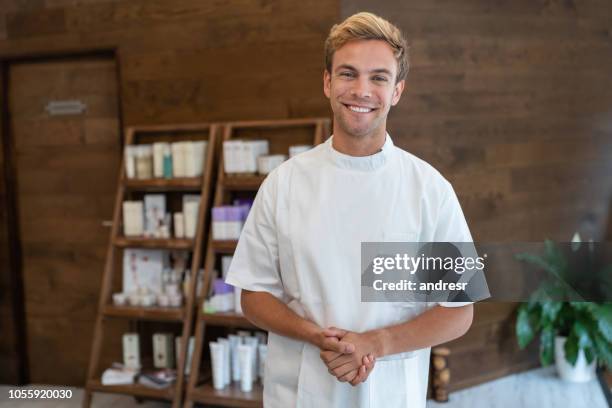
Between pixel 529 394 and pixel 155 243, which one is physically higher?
pixel 155 243

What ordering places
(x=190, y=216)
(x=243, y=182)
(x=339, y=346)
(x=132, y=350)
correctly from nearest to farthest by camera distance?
(x=339, y=346)
(x=243, y=182)
(x=190, y=216)
(x=132, y=350)

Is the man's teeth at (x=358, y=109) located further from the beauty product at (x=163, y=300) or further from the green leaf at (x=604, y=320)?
the green leaf at (x=604, y=320)

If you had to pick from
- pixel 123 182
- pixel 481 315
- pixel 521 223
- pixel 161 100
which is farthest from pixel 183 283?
pixel 521 223

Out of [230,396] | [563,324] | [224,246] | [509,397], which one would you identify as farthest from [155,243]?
[563,324]

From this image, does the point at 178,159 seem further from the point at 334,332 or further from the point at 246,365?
the point at 334,332

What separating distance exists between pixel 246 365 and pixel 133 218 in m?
0.99

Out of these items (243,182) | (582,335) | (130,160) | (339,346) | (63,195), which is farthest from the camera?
(63,195)

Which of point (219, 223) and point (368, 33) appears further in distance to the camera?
point (219, 223)

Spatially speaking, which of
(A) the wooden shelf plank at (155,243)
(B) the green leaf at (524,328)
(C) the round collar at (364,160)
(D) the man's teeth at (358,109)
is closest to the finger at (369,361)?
(C) the round collar at (364,160)

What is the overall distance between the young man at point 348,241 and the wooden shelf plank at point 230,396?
1.68 meters

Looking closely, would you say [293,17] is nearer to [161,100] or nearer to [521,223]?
[161,100]

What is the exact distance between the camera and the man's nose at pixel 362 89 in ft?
4.76

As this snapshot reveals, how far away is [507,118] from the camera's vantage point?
3.90 m

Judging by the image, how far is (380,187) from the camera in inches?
60.3
